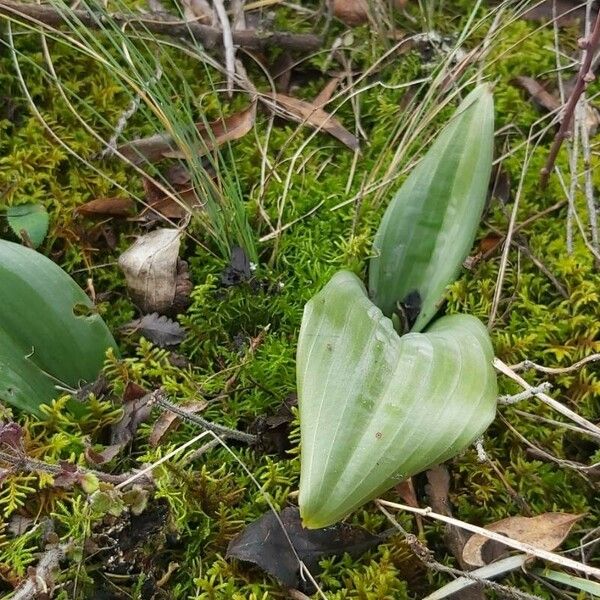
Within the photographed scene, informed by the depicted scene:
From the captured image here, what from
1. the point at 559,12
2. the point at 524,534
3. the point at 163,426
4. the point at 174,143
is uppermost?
the point at 559,12

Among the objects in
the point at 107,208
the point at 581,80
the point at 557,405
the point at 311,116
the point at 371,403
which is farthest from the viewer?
the point at 311,116

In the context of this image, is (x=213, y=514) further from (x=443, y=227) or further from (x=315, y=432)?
(x=443, y=227)

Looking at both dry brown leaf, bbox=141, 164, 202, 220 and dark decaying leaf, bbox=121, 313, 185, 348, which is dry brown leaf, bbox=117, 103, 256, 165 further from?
dark decaying leaf, bbox=121, 313, 185, 348

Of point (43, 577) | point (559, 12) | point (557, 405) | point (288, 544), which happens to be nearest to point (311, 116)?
point (559, 12)

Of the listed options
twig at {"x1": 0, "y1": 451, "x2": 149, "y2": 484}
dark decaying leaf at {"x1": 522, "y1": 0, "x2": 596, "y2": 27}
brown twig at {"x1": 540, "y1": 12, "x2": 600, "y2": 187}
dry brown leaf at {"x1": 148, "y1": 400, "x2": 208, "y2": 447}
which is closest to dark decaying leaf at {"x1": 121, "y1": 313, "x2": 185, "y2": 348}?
dry brown leaf at {"x1": 148, "y1": 400, "x2": 208, "y2": 447}

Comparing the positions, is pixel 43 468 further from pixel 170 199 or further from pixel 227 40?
pixel 227 40

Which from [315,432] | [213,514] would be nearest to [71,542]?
[213,514]

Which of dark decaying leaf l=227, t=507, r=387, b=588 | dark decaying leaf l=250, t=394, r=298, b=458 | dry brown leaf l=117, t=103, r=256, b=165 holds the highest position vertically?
dry brown leaf l=117, t=103, r=256, b=165
